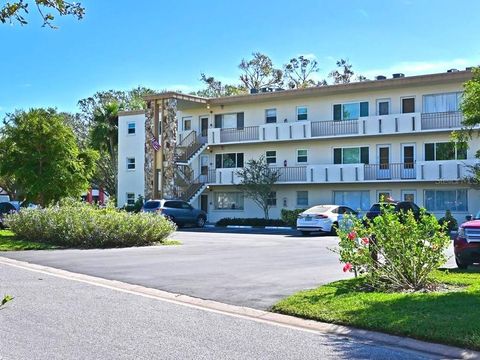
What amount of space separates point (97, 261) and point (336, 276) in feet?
22.6

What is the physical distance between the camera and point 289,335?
7.49m

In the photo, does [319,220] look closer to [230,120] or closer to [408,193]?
[408,193]

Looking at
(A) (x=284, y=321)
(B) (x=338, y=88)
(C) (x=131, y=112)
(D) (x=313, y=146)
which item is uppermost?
(C) (x=131, y=112)

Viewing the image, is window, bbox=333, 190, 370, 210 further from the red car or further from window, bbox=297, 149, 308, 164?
the red car

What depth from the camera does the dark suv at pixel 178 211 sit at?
36.3 metres

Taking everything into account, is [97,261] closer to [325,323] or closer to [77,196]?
[325,323]

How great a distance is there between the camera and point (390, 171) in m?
35.8

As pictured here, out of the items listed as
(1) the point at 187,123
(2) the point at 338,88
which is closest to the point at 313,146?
(2) the point at 338,88

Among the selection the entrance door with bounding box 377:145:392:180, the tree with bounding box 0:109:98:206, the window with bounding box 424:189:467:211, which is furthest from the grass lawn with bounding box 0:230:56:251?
the window with bounding box 424:189:467:211

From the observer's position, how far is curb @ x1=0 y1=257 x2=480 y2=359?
6768 millimetres

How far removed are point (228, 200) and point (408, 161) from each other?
43.9 ft

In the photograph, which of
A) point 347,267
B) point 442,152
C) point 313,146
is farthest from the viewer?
point 313,146

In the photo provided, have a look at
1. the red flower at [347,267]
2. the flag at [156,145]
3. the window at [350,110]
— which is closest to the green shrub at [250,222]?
the flag at [156,145]

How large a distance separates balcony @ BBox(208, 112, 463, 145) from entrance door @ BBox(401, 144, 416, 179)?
4.52ft
